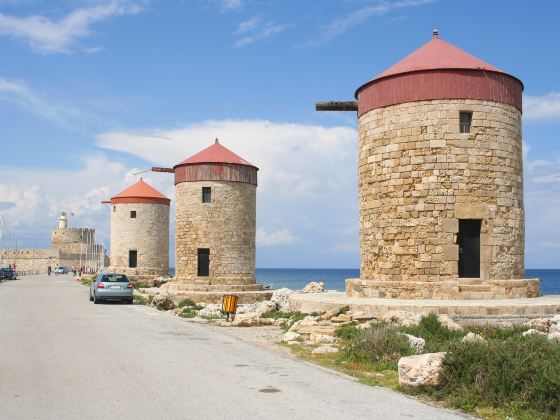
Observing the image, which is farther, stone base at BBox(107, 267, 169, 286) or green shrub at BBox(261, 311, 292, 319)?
stone base at BBox(107, 267, 169, 286)

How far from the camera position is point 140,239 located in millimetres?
43750

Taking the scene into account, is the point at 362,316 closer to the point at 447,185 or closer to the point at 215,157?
the point at 447,185

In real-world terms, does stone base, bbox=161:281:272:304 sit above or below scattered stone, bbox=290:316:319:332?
below

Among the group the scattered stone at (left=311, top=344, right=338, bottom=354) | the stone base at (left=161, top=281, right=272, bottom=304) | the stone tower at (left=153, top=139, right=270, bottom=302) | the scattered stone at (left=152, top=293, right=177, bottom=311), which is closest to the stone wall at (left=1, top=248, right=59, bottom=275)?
the stone base at (left=161, top=281, right=272, bottom=304)

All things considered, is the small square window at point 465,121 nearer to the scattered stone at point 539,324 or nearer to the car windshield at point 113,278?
the scattered stone at point 539,324

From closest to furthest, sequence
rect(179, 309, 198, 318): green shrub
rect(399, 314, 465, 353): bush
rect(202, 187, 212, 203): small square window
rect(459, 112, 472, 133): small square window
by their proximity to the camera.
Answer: rect(399, 314, 465, 353): bush → rect(459, 112, 472, 133): small square window → rect(179, 309, 198, 318): green shrub → rect(202, 187, 212, 203): small square window

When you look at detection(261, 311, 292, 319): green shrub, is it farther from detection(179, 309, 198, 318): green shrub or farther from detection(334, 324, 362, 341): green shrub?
detection(334, 324, 362, 341): green shrub

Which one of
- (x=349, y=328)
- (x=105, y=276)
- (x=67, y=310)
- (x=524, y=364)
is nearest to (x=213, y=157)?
(x=105, y=276)

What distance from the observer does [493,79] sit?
56.2 ft

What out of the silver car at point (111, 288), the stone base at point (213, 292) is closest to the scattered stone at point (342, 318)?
the silver car at point (111, 288)

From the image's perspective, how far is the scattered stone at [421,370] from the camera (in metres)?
7.74

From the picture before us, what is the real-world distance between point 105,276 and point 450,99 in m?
15.8

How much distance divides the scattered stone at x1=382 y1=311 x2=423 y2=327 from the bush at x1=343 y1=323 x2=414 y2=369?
246 centimetres

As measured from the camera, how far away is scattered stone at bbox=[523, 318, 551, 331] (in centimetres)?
1353
